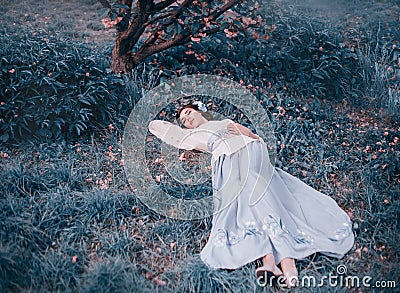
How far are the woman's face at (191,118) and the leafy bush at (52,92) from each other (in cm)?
64

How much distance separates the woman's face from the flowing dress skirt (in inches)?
9.2

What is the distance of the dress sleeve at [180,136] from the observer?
2188mm

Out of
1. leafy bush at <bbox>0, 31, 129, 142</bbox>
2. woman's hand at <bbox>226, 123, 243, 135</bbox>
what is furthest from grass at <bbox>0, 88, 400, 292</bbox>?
woman's hand at <bbox>226, 123, 243, 135</bbox>

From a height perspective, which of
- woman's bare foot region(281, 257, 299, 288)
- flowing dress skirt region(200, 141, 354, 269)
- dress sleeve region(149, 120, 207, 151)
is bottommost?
woman's bare foot region(281, 257, 299, 288)

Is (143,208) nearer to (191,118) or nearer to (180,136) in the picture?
(180,136)

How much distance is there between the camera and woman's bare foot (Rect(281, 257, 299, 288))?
181cm

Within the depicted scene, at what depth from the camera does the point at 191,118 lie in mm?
2236

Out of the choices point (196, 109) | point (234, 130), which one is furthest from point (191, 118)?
point (234, 130)

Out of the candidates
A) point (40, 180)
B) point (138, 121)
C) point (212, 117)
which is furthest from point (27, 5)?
point (212, 117)

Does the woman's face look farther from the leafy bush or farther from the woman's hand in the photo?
the leafy bush

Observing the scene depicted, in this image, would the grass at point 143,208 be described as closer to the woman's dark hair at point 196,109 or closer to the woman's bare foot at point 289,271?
the woman's bare foot at point 289,271

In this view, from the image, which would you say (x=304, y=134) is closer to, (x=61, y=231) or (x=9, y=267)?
(x=61, y=231)

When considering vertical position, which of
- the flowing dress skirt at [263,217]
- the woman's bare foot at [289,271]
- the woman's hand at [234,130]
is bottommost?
the woman's bare foot at [289,271]

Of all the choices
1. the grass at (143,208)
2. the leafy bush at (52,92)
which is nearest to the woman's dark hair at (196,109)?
the grass at (143,208)
